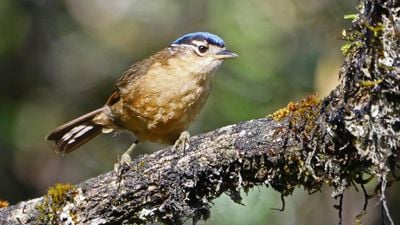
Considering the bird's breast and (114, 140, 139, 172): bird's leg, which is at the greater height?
the bird's breast

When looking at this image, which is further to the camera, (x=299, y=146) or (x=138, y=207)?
(x=138, y=207)

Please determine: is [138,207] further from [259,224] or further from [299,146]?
[259,224]

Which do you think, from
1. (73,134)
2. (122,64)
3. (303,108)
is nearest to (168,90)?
(73,134)

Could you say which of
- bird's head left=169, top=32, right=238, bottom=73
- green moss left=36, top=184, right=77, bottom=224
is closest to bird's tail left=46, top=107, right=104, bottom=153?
bird's head left=169, top=32, right=238, bottom=73

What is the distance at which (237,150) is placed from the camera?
11.5 ft

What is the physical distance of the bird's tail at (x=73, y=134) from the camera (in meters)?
6.08

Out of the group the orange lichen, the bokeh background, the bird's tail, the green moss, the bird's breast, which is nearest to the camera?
the orange lichen

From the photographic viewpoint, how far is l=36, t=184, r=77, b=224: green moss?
3.87 meters

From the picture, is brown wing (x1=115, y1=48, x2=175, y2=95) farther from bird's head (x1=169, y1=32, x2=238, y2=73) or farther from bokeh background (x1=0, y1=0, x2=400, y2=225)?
bokeh background (x1=0, y1=0, x2=400, y2=225)

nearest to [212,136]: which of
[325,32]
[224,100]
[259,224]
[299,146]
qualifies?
[299,146]

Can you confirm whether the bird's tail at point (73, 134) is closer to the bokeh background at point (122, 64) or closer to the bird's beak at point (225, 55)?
the bird's beak at point (225, 55)

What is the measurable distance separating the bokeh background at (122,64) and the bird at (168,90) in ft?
5.96

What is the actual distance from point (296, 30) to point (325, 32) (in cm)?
37

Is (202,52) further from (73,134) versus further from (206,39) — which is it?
(73,134)
